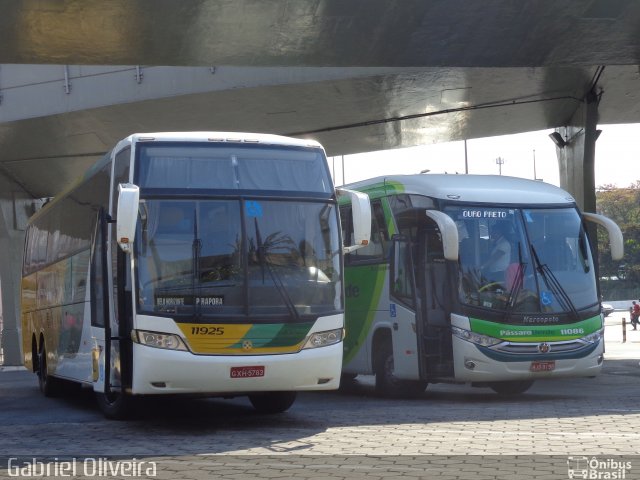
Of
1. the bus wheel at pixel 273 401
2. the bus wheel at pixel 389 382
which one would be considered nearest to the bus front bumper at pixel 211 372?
the bus wheel at pixel 273 401

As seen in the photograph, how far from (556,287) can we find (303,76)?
27.9 feet

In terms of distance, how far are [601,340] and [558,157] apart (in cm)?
1303

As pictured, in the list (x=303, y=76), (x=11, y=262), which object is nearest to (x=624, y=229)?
(x=11, y=262)

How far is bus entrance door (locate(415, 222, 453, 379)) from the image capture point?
16.3m

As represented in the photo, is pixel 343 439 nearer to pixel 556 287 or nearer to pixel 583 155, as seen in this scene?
pixel 556 287

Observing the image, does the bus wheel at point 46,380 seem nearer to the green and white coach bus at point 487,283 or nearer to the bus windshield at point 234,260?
the green and white coach bus at point 487,283

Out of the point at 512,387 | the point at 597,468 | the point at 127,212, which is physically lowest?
the point at 512,387

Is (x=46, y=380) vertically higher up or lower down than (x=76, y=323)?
lower down

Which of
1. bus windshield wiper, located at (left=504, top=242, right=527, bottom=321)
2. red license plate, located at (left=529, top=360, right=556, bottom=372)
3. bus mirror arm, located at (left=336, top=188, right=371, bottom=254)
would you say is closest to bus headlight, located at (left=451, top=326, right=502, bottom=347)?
bus windshield wiper, located at (left=504, top=242, right=527, bottom=321)

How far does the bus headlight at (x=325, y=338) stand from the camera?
1247 centimetres

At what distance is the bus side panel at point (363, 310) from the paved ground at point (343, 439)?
2.99 ft

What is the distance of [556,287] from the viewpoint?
16188 mm

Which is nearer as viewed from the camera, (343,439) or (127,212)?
(343,439)

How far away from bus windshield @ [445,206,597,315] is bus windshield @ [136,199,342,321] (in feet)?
12.7
